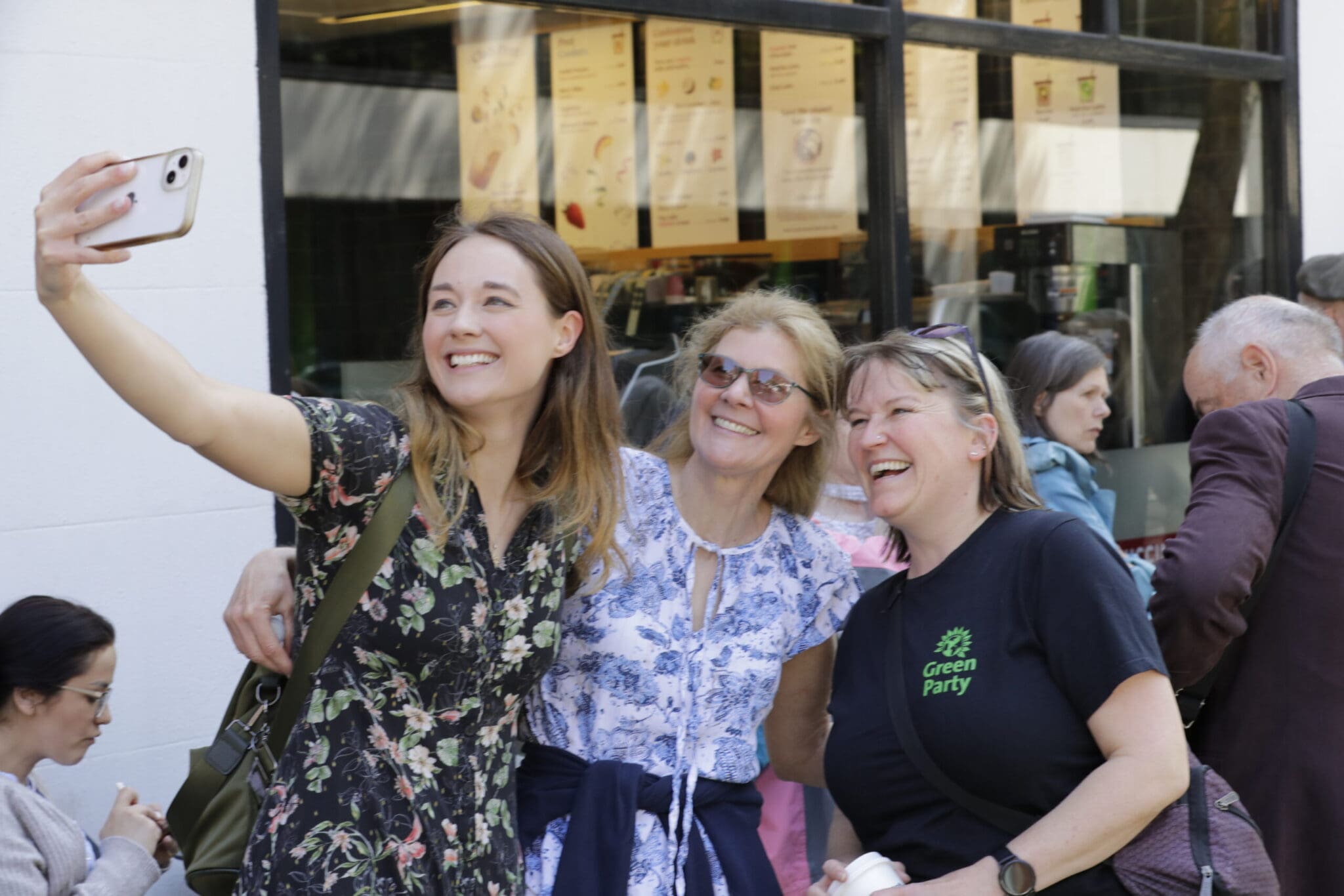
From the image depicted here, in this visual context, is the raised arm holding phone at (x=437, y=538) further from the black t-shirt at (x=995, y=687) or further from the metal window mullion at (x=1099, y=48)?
the metal window mullion at (x=1099, y=48)

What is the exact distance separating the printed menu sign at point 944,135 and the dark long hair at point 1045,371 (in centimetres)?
97

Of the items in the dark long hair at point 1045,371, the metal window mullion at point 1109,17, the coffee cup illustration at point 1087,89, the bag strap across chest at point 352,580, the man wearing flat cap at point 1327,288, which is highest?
the metal window mullion at point 1109,17

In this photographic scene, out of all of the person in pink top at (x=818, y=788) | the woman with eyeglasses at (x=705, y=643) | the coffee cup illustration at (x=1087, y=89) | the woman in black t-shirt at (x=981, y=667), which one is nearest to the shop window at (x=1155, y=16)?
the coffee cup illustration at (x=1087, y=89)

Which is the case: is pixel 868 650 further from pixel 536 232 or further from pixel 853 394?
pixel 536 232

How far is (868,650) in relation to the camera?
262 cm

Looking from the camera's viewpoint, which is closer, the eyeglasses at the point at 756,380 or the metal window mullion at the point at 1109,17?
the eyeglasses at the point at 756,380

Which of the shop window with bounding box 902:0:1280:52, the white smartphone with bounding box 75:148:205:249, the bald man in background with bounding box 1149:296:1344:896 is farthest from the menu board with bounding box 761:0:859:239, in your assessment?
the white smartphone with bounding box 75:148:205:249

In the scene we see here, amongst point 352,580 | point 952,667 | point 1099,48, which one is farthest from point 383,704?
point 1099,48

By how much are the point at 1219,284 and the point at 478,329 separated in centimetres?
582

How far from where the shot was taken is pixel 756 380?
9.02ft

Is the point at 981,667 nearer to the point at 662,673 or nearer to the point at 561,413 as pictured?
the point at 662,673

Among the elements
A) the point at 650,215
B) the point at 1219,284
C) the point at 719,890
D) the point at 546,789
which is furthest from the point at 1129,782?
the point at 1219,284

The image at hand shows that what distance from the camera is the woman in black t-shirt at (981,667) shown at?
2340mm

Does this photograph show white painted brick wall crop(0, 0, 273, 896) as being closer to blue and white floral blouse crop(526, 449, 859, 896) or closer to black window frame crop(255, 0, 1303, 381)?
black window frame crop(255, 0, 1303, 381)
